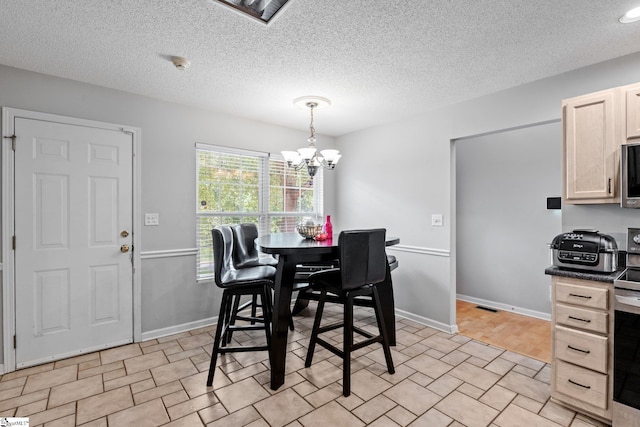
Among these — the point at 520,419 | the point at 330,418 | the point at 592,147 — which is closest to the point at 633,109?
the point at 592,147

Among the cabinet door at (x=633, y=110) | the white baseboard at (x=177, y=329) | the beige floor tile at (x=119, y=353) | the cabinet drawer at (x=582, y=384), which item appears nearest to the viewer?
the cabinet drawer at (x=582, y=384)

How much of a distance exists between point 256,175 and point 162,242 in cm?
136

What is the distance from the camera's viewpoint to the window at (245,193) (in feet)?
11.5

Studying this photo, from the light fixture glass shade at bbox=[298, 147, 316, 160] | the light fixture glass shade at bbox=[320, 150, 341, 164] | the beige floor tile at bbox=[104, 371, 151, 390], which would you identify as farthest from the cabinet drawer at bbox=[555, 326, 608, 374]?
the beige floor tile at bbox=[104, 371, 151, 390]

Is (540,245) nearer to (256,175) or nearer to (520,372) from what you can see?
(520,372)

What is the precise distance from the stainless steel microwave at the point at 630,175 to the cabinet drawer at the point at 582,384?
1.09m

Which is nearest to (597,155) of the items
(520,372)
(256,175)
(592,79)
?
(592,79)

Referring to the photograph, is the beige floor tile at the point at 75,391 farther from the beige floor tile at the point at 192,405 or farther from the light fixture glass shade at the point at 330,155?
the light fixture glass shade at the point at 330,155

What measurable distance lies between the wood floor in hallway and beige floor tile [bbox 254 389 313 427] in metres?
2.02

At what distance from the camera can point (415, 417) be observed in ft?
6.26

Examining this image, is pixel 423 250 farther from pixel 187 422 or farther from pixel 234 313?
pixel 187 422

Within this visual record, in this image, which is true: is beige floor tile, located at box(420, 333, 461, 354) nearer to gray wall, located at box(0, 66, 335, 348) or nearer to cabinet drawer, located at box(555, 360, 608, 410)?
cabinet drawer, located at box(555, 360, 608, 410)

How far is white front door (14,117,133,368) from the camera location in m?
2.51

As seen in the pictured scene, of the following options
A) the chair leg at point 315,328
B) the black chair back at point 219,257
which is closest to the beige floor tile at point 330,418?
the chair leg at point 315,328
